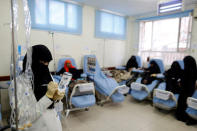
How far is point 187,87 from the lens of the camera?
2.46 meters

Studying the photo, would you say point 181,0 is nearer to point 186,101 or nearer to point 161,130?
point 186,101

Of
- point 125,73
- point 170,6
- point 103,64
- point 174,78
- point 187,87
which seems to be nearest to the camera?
point 187,87

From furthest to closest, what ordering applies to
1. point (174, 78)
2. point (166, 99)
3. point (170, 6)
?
point (174, 78) → point (170, 6) → point (166, 99)

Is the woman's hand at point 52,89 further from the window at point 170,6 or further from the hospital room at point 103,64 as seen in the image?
the window at point 170,6

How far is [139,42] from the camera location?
4.89 meters

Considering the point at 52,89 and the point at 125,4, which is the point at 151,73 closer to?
the point at 125,4

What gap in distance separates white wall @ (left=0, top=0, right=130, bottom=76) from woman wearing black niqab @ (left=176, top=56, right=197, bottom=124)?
2.48 meters

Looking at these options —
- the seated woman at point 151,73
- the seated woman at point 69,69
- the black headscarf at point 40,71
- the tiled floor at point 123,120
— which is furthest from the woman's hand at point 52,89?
the seated woman at point 151,73

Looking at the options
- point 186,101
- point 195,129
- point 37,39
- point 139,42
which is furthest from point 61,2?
point 195,129

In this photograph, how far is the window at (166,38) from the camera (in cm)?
385

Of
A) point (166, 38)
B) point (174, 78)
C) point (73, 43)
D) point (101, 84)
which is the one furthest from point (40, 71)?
point (166, 38)

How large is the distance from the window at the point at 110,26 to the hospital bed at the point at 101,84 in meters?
1.14

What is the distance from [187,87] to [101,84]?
1.76 metres

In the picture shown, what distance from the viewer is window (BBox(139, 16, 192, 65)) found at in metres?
3.85
